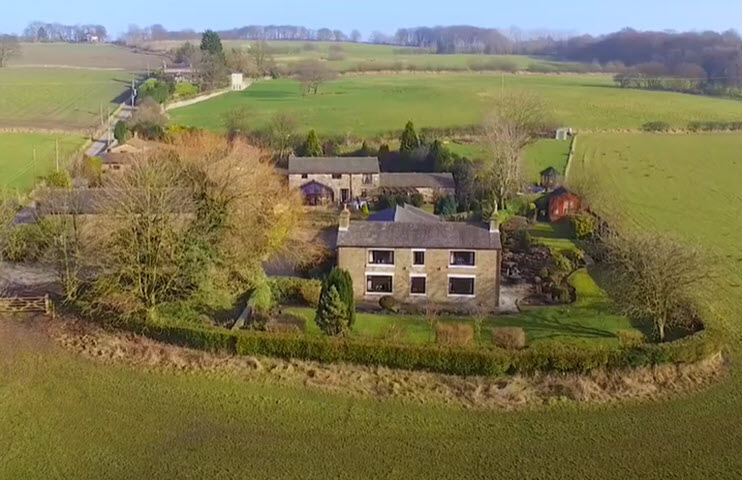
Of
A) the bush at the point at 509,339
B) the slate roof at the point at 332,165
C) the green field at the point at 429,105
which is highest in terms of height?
the green field at the point at 429,105

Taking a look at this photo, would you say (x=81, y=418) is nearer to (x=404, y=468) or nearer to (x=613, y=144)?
(x=404, y=468)

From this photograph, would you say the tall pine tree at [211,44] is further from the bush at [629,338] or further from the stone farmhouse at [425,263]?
the bush at [629,338]

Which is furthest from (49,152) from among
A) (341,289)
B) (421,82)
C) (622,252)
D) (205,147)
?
(421,82)

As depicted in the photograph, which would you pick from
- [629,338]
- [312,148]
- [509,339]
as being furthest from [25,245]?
[312,148]

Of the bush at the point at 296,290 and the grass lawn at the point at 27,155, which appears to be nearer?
the bush at the point at 296,290

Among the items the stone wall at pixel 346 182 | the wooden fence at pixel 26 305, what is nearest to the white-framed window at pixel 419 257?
the wooden fence at pixel 26 305

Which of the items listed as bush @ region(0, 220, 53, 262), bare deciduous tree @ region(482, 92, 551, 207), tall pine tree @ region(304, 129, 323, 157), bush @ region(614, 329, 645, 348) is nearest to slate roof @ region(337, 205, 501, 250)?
bush @ region(614, 329, 645, 348)
